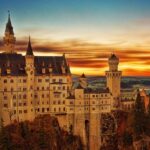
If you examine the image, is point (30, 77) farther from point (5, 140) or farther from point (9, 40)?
point (5, 140)

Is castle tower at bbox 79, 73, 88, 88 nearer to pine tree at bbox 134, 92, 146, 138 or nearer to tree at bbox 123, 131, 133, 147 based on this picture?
pine tree at bbox 134, 92, 146, 138

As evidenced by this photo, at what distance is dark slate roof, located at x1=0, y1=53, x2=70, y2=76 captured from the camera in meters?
105

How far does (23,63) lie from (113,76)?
19389mm

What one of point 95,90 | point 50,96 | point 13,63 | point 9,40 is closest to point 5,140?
point 50,96

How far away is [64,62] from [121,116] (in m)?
16.2

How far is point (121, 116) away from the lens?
109 metres

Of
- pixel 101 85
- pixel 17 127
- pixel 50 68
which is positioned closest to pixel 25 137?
pixel 17 127

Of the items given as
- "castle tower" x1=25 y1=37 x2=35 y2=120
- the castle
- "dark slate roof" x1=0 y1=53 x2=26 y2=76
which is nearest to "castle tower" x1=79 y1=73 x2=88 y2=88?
the castle

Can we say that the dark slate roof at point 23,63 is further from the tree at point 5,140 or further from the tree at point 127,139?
the tree at point 127,139

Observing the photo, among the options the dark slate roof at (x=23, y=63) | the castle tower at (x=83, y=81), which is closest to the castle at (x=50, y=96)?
the dark slate roof at (x=23, y=63)

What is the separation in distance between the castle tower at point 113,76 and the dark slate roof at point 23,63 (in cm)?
938

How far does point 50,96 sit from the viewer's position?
106 meters

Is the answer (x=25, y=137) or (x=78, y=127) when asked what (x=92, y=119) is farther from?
(x=25, y=137)

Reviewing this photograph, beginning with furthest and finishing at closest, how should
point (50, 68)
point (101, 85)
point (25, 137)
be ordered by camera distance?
point (101, 85) < point (50, 68) < point (25, 137)
